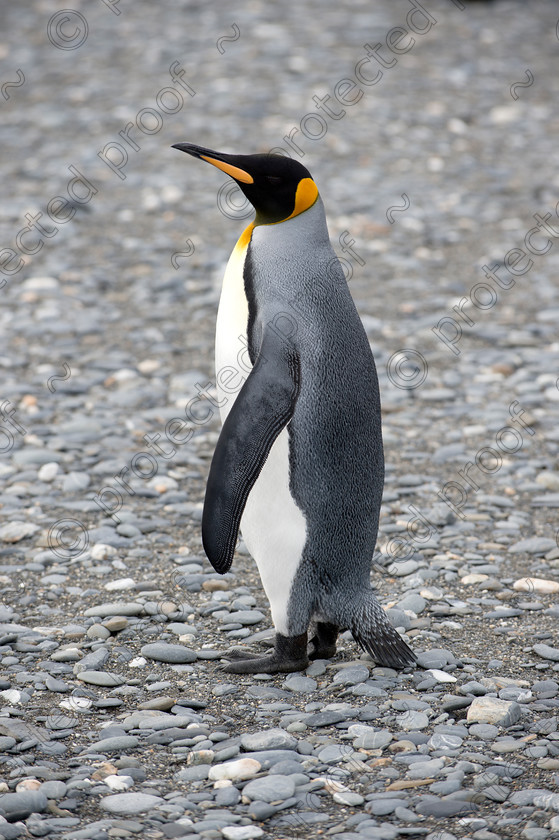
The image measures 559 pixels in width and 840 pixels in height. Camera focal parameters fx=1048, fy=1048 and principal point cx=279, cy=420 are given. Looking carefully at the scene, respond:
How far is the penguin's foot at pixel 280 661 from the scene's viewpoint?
268 centimetres

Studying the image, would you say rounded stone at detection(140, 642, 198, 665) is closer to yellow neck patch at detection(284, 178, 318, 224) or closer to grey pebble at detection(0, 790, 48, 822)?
grey pebble at detection(0, 790, 48, 822)

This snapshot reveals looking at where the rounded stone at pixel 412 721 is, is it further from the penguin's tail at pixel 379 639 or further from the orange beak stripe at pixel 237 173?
the orange beak stripe at pixel 237 173

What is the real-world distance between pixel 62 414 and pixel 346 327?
82.6 inches

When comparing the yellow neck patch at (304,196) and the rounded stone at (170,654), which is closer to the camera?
the yellow neck patch at (304,196)

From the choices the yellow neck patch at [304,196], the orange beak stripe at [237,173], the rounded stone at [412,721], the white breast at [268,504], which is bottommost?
the rounded stone at [412,721]

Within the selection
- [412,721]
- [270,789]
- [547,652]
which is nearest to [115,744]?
[270,789]

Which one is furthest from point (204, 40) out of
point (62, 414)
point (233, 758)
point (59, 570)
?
point (233, 758)

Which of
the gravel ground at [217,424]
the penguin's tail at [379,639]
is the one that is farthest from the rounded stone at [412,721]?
the penguin's tail at [379,639]

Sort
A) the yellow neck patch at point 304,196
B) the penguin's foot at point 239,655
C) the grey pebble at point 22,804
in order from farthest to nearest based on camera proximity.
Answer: the penguin's foot at point 239,655, the yellow neck patch at point 304,196, the grey pebble at point 22,804

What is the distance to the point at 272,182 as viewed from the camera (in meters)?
2.59

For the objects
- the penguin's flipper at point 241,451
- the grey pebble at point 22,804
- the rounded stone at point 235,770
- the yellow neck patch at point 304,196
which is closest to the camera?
the grey pebble at point 22,804

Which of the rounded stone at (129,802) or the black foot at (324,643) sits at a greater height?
the rounded stone at (129,802)

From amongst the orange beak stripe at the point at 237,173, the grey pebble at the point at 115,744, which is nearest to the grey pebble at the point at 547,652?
the grey pebble at the point at 115,744

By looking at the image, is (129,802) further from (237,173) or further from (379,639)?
(237,173)
